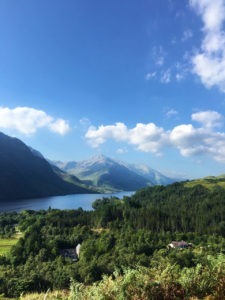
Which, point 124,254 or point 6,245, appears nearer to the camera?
point 124,254

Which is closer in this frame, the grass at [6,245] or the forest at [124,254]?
the forest at [124,254]

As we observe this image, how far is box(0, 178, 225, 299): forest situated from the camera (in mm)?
6273

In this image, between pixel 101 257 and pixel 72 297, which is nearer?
pixel 72 297

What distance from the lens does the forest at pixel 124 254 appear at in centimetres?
627

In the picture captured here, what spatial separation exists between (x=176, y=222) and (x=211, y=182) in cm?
10540

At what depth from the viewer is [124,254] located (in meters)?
55.8

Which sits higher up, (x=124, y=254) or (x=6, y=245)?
(x=124, y=254)

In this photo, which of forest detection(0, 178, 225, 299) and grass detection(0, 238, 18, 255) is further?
grass detection(0, 238, 18, 255)

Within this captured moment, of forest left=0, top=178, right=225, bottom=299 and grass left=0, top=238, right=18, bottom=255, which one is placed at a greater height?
forest left=0, top=178, right=225, bottom=299

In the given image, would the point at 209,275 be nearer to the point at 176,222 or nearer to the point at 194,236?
the point at 194,236

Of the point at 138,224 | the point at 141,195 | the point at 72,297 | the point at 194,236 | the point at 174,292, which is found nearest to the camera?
the point at 72,297

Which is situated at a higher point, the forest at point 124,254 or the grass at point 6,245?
the forest at point 124,254

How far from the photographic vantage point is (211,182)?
196500 millimetres

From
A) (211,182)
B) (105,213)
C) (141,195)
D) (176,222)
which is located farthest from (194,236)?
(211,182)
